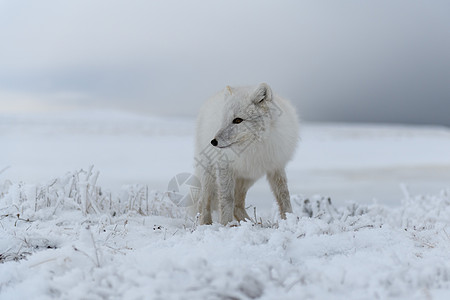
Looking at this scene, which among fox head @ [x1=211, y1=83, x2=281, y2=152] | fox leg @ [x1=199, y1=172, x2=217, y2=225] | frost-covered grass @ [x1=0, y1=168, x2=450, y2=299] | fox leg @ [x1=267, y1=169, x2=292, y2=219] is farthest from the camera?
fox leg @ [x1=199, y1=172, x2=217, y2=225]

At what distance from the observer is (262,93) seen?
169 inches

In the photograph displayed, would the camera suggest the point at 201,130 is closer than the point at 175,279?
No

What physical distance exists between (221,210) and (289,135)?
110 centimetres

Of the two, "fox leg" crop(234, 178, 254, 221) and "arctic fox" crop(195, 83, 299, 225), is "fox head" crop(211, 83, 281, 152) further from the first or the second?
"fox leg" crop(234, 178, 254, 221)

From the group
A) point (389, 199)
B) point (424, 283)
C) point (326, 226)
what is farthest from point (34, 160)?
point (424, 283)

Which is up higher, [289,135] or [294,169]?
[289,135]

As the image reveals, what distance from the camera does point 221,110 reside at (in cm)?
462

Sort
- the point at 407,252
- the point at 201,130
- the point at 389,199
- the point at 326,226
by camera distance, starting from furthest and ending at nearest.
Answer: the point at 389,199 → the point at 201,130 → the point at 326,226 → the point at 407,252

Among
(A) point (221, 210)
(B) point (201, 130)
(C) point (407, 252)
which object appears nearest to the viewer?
(C) point (407, 252)

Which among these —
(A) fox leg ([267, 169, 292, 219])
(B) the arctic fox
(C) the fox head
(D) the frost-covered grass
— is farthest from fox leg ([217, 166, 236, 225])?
(D) the frost-covered grass

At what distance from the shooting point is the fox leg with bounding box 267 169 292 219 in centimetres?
481

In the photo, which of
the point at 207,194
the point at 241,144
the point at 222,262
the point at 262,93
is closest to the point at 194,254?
the point at 222,262

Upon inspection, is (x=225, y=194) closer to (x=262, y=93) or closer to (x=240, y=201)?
(x=240, y=201)

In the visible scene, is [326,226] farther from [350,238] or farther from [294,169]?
[294,169]
